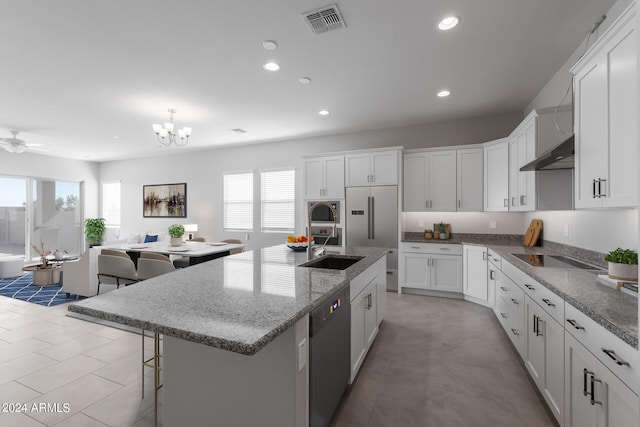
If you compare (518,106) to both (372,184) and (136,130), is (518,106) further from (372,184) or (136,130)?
(136,130)

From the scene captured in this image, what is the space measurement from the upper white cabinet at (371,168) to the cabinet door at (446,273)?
1414mm

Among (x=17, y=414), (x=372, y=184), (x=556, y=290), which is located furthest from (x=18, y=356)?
(x=372, y=184)

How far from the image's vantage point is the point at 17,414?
78.0 inches

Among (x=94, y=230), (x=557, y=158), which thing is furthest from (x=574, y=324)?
(x=94, y=230)

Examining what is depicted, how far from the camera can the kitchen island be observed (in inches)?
44.3

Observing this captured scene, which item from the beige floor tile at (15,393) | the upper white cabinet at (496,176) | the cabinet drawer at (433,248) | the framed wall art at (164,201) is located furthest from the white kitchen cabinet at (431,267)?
the framed wall art at (164,201)

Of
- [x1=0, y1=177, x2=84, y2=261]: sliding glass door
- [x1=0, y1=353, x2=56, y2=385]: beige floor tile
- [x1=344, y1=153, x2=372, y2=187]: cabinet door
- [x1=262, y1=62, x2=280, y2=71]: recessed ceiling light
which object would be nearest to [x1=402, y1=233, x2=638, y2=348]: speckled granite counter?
[x1=344, y1=153, x2=372, y2=187]: cabinet door

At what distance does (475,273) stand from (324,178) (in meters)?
2.89

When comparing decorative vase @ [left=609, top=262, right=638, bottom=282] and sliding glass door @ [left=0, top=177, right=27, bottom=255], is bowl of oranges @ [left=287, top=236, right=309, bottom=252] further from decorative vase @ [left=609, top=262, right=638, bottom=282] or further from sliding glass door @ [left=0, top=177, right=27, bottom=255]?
sliding glass door @ [left=0, top=177, right=27, bottom=255]

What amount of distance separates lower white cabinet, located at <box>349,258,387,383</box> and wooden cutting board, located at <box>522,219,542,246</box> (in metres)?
2.13

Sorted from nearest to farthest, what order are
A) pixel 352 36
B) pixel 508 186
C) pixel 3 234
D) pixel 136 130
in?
pixel 352 36 → pixel 508 186 → pixel 136 130 → pixel 3 234

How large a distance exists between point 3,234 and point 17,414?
24.9 feet

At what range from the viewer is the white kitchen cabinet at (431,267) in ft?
14.6

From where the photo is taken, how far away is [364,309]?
8.04ft
